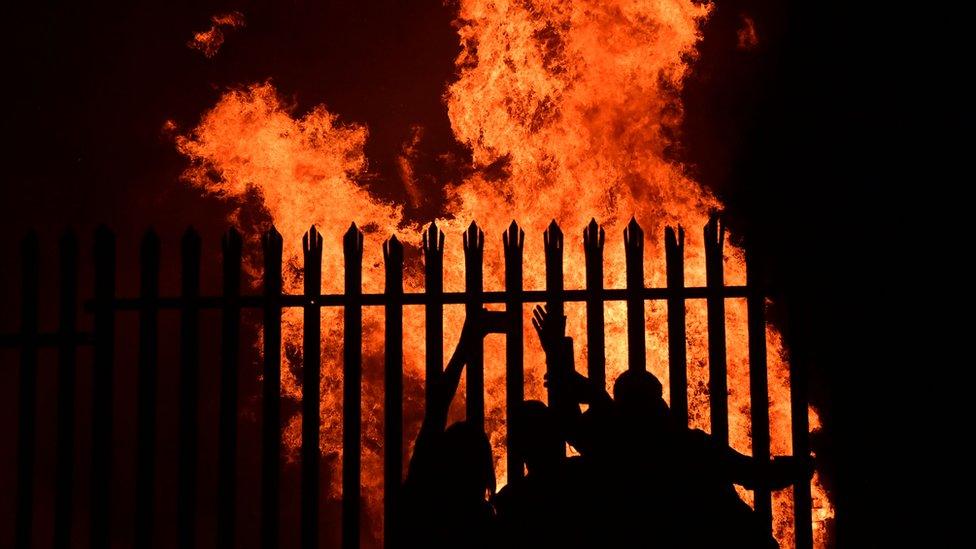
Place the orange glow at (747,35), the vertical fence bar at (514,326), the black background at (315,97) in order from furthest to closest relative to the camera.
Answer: the orange glow at (747,35)
the black background at (315,97)
the vertical fence bar at (514,326)

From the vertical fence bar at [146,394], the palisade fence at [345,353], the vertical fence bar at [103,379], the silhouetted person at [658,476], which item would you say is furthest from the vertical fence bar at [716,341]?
the vertical fence bar at [103,379]

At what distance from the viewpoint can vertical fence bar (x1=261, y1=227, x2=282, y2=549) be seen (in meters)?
4.07

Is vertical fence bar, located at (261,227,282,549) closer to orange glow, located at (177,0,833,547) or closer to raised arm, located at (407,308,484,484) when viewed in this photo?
raised arm, located at (407,308,484,484)

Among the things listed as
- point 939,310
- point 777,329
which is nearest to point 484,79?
point 777,329

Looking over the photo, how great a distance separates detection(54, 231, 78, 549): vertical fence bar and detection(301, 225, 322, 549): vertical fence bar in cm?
163

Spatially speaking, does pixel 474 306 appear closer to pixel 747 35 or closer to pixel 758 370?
pixel 758 370

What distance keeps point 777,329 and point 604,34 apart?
4117 mm

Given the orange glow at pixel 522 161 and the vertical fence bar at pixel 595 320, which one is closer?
the vertical fence bar at pixel 595 320

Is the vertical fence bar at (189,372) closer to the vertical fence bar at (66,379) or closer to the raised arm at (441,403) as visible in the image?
the vertical fence bar at (66,379)

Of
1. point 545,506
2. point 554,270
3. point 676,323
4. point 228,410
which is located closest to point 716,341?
point 676,323

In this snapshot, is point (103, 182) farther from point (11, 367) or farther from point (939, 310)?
point (939, 310)

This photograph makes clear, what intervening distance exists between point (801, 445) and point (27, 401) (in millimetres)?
5366

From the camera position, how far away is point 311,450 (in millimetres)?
4160

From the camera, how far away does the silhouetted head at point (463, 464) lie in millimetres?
2457
